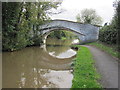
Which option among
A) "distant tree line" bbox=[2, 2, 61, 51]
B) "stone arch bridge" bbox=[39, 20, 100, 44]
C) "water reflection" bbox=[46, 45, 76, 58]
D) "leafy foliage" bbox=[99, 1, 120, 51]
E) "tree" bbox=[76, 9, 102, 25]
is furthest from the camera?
"tree" bbox=[76, 9, 102, 25]

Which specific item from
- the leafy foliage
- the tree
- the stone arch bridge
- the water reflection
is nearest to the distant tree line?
the water reflection

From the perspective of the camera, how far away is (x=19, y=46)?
13.2 meters

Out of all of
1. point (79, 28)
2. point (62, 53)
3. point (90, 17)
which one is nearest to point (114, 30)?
point (62, 53)

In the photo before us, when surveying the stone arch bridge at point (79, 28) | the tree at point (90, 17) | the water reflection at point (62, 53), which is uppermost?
the tree at point (90, 17)

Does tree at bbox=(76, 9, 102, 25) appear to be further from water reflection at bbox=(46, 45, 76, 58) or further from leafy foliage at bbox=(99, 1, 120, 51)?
leafy foliage at bbox=(99, 1, 120, 51)

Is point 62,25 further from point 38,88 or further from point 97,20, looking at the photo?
point 38,88

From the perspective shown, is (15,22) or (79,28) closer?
(15,22)

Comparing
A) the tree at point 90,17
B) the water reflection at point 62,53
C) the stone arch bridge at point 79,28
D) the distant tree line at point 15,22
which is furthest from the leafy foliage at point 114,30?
the tree at point 90,17

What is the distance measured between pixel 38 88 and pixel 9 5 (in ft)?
29.9

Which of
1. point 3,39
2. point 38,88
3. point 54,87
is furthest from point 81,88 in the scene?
point 3,39

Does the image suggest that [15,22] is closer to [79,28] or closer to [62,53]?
[62,53]

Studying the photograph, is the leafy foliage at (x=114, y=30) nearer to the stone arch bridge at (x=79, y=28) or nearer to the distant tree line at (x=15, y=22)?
the stone arch bridge at (x=79, y=28)

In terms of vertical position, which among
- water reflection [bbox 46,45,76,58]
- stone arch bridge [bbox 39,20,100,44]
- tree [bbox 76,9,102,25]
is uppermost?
tree [bbox 76,9,102,25]

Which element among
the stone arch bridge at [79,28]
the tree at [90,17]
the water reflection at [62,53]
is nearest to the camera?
the water reflection at [62,53]
